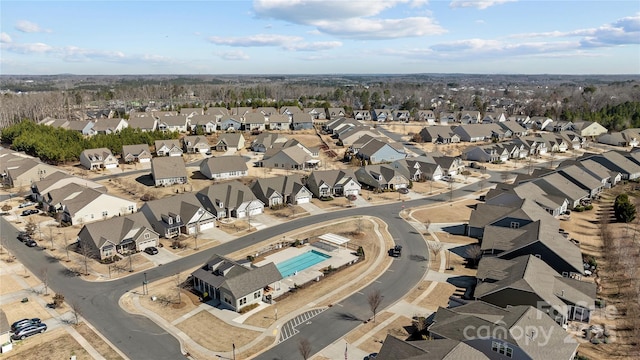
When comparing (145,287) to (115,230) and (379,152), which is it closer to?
(115,230)

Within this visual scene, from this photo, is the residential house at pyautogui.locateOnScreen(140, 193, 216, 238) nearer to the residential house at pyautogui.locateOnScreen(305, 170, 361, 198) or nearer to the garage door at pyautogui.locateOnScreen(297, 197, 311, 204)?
the garage door at pyautogui.locateOnScreen(297, 197, 311, 204)

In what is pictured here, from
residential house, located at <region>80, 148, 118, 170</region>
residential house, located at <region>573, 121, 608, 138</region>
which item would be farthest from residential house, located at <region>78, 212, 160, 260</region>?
residential house, located at <region>573, 121, 608, 138</region>

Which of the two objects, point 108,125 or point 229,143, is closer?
point 229,143

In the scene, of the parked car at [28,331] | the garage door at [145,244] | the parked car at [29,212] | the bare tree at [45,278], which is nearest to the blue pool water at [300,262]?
the garage door at [145,244]

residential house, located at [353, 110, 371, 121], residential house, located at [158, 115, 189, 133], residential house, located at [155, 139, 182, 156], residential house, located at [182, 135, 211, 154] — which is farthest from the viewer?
residential house, located at [353, 110, 371, 121]

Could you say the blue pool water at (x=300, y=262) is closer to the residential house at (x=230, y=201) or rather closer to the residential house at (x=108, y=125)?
the residential house at (x=230, y=201)

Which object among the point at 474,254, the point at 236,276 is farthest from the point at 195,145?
the point at 474,254

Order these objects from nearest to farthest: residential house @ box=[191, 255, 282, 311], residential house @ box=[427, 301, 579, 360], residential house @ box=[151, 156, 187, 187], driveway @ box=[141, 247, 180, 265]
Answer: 1. residential house @ box=[427, 301, 579, 360]
2. residential house @ box=[191, 255, 282, 311]
3. driveway @ box=[141, 247, 180, 265]
4. residential house @ box=[151, 156, 187, 187]
